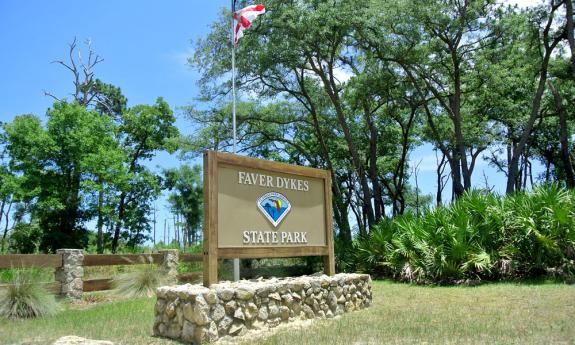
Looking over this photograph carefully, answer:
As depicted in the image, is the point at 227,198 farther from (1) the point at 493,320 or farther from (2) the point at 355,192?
(2) the point at 355,192

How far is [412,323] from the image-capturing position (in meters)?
7.68

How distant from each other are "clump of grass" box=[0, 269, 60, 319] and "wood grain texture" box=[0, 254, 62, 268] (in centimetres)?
104

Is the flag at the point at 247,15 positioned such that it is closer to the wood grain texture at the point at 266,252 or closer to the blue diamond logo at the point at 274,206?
the blue diamond logo at the point at 274,206

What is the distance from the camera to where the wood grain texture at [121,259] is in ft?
40.5

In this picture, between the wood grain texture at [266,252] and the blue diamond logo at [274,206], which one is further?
the blue diamond logo at [274,206]

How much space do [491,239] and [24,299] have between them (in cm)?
1076

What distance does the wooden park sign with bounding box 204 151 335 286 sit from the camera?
303 inches

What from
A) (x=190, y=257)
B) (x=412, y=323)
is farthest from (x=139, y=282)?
(x=412, y=323)

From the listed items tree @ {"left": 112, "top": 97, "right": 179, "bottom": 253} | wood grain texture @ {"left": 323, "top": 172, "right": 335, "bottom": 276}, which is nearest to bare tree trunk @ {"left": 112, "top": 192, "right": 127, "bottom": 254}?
tree @ {"left": 112, "top": 97, "right": 179, "bottom": 253}

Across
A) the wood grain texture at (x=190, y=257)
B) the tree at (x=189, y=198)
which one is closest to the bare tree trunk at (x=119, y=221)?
the tree at (x=189, y=198)

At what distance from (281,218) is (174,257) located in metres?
6.30

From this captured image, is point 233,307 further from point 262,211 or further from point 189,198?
point 189,198

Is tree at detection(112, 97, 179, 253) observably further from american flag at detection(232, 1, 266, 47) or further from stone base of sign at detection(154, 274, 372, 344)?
stone base of sign at detection(154, 274, 372, 344)

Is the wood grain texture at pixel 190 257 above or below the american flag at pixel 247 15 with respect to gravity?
below
